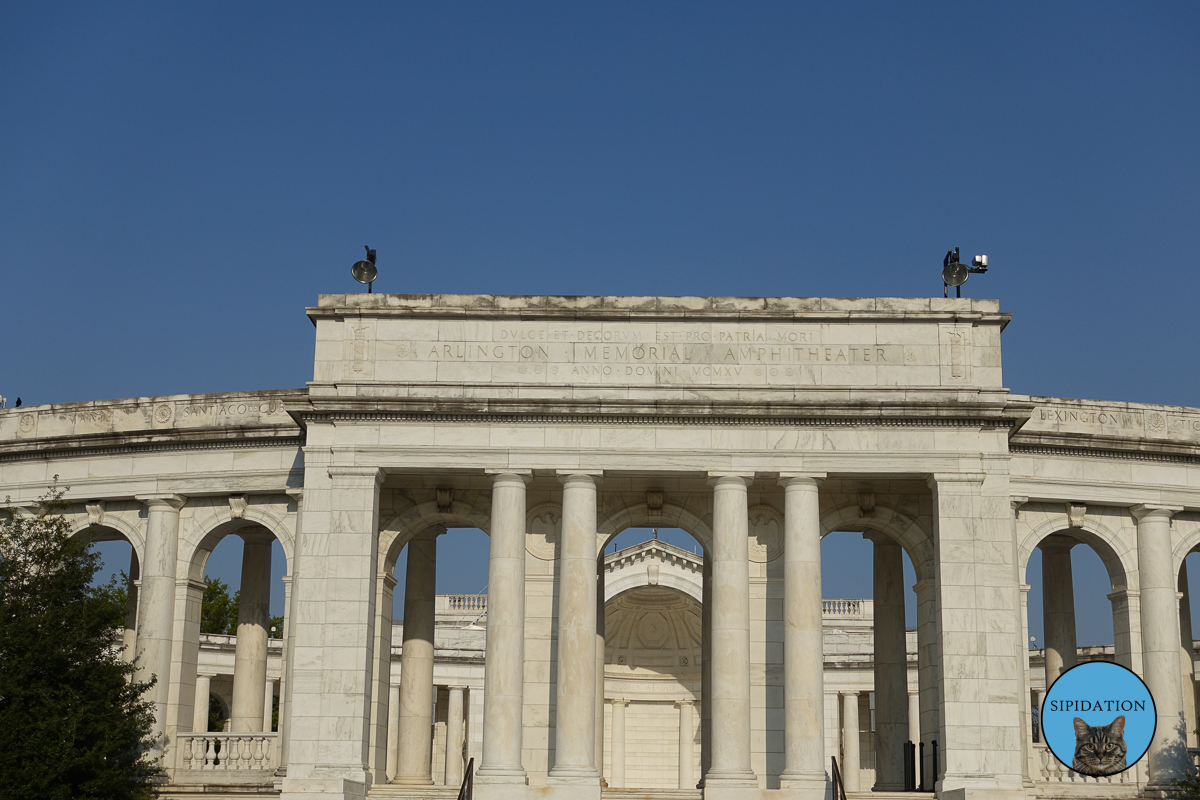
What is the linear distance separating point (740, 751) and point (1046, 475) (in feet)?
49.8

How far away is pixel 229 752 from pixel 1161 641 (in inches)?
1225

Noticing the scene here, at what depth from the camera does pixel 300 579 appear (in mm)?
45094

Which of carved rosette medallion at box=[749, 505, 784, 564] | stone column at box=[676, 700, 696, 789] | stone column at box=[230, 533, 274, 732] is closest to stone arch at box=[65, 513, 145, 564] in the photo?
stone column at box=[230, 533, 274, 732]

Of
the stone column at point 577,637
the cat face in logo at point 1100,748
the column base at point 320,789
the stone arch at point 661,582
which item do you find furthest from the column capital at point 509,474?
the stone arch at point 661,582

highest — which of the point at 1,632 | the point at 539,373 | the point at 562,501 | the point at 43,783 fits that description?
the point at 539,373

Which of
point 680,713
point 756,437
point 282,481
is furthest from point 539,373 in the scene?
point 680,713

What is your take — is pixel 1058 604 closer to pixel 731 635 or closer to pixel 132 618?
pixel 731 635

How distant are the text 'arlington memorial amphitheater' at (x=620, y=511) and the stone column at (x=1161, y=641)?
0.32 ft

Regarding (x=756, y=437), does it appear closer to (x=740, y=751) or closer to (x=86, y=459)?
(x=740, y=751)

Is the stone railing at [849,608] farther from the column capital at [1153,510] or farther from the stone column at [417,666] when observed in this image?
the stone column at [417,666]

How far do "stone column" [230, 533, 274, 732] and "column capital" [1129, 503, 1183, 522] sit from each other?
3113cm

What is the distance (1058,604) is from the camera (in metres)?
55.1

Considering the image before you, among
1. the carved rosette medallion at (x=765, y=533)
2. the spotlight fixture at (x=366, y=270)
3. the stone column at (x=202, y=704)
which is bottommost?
the stone column at (x=202, y=704)

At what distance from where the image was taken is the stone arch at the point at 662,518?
4859 centimetres
